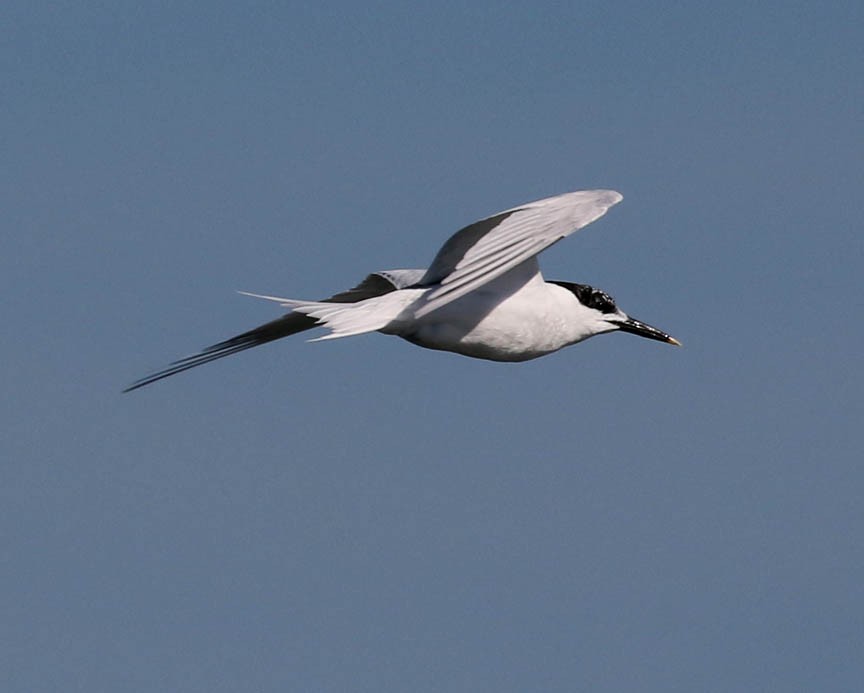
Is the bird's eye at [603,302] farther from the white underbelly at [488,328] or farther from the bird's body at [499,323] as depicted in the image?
the white underbelly at [488,328]

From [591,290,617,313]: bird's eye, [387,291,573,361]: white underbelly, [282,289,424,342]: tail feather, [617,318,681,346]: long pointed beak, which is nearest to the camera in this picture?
[282,289,424,342]: tail feather

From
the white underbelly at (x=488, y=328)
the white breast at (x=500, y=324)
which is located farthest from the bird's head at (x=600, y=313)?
the white underbelly at (x=488, y=328)

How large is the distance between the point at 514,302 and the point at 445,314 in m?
0.89

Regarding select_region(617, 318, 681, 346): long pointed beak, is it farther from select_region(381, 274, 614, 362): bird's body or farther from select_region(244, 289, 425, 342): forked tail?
select_region(244, 289, 425, 342): forked tail

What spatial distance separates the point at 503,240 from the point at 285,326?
11.5 ft

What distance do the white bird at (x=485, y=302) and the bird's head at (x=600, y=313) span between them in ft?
0.03

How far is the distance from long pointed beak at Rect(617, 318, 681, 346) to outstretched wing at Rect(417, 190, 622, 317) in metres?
3.09

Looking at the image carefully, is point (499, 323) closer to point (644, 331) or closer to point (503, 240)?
point (503, 240)

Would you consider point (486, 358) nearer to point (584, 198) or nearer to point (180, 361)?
point (584, 198)

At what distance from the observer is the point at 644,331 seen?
2005 centimetres

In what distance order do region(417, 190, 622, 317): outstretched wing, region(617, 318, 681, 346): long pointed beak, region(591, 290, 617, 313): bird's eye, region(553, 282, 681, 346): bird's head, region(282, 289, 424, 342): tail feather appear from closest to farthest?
region(417, 190, 622, 317): outstretched wing → region(282, 289, 424, 342): tail feather → region(553, 282, 681, 346): bird's head → region(591, 290, 617, 313): bird's eye → region(617, 318, 681, 346): long pointed beak

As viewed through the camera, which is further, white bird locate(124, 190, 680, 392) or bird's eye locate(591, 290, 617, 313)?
bird's eye locate(591, 290, 617, 313)

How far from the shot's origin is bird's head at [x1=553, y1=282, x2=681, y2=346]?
18.8 m

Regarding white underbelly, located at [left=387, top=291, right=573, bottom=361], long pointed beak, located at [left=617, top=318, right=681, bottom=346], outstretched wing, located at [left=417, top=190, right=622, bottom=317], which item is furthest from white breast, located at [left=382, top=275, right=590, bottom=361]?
long pointed beak, located at [left=617, top=318, right=681, bottom=346]
